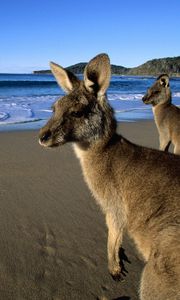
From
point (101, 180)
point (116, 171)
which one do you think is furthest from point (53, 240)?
point (116, 171)

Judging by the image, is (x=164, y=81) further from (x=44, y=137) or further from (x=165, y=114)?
(x=44, y=137)

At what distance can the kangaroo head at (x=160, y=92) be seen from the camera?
29.5 feet

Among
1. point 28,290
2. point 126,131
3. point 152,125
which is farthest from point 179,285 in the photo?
point 152,125

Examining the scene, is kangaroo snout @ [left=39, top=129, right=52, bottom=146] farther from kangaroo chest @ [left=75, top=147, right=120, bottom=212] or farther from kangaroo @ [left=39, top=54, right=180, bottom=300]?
kangaroo chest @ [left=75, top=147, right=120, bottom=212]

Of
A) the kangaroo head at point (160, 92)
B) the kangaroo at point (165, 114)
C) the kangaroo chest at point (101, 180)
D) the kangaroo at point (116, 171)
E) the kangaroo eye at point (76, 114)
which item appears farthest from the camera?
the kangaroo head at point (160, 92)

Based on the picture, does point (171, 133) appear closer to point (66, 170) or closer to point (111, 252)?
point (66, 170)

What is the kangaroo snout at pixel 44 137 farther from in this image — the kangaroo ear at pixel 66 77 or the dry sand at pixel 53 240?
the dry sand at pixel 53 240

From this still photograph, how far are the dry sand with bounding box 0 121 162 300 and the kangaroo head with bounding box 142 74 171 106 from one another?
2.37 meters

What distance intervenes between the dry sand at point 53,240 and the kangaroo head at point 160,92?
237 centimetres

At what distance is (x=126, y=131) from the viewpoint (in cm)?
1245

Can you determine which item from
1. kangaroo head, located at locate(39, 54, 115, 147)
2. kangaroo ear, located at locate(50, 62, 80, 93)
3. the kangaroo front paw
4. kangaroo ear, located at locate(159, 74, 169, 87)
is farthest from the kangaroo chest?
kangaroo ear, located at locate(159, 74, 169, 87)

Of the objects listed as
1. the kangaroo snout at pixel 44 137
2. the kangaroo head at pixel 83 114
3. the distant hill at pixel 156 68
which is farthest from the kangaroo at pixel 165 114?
the distant hill at pixel 156 68

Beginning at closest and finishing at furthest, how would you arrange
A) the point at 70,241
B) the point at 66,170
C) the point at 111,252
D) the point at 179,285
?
1. the point at 179,285
2. the point at 111,252
3. the point at 70,241
4. the point at 66,170

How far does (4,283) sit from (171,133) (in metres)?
5.06
